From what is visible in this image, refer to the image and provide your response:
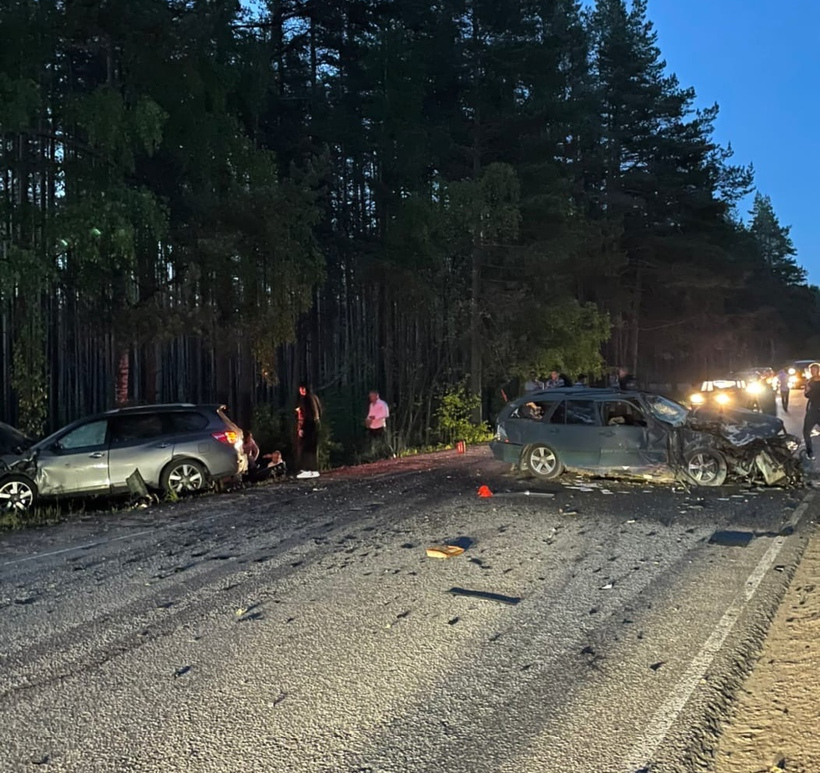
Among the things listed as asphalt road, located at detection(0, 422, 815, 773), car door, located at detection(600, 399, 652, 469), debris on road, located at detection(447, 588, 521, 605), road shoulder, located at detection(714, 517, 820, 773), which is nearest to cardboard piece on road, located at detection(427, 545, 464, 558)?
asphalt road, located at detection(0, 422, 815, 773)

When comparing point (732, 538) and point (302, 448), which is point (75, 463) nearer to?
point (302, 448)

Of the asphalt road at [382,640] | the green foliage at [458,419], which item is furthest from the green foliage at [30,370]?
the green foliage at [458,419]

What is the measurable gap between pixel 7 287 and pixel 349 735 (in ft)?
29.9

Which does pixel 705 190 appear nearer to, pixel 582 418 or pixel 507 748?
pixel 582 418

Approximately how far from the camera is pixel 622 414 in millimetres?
12922

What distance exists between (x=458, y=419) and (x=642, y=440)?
10629mm

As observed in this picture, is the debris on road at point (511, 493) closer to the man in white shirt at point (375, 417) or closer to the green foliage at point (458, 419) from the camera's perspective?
the man in white shirt at point (375, 417)

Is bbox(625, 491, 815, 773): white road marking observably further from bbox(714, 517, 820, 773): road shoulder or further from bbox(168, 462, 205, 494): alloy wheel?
bbox(168, 462, 205, 494): alloy wheel

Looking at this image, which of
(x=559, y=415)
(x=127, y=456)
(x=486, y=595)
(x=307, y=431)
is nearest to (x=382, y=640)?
(x=486, y=595)

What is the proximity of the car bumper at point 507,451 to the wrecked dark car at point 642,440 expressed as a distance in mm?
18

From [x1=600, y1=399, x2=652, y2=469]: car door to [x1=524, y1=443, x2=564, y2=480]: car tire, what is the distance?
0.87 meters

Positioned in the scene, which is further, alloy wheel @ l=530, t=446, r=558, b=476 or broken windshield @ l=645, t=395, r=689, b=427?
alloy wheel @ l=530, t=446, r=558, b=476

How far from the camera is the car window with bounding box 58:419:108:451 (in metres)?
12.0

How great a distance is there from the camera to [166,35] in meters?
13.7
